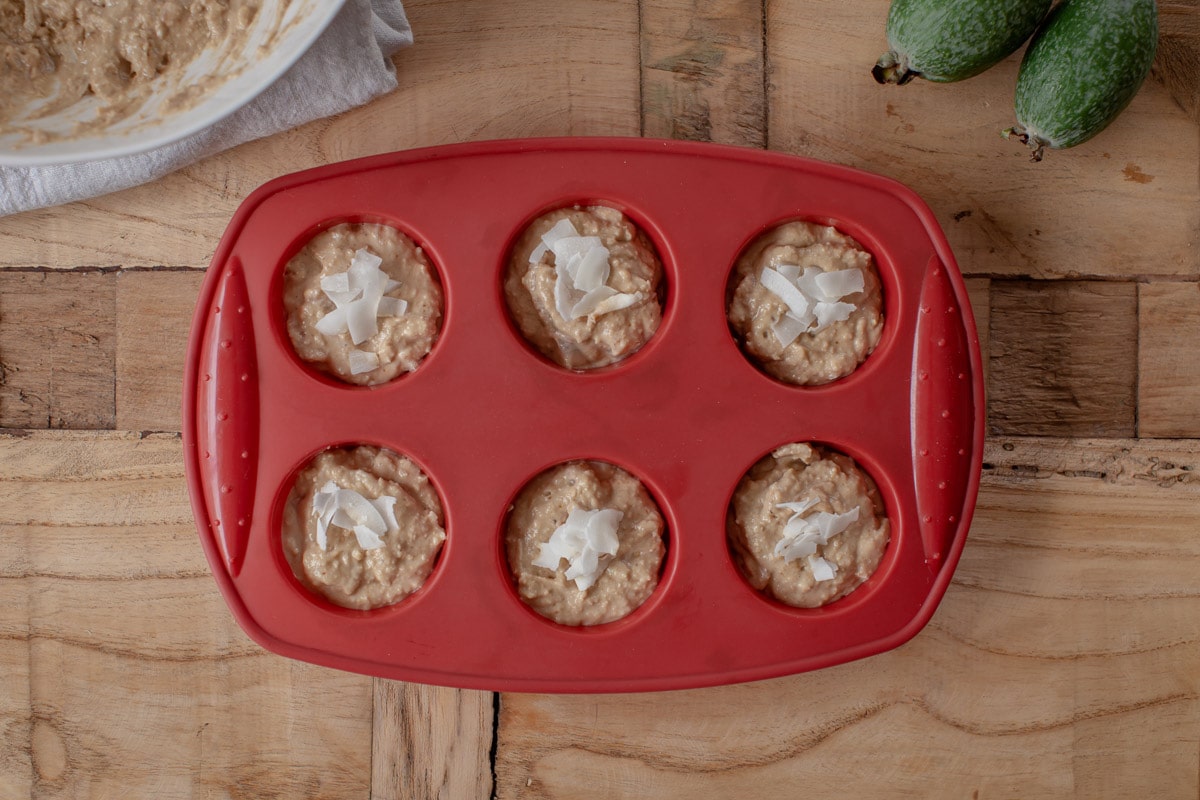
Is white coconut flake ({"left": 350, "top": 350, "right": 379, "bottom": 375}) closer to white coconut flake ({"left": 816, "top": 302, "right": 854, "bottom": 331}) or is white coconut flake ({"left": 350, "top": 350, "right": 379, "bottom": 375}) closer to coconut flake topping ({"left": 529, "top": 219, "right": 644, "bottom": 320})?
coconut flake topping ({"left": 529, "top": 219, "right": 644, "bottom": 320})

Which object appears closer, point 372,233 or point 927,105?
point 372,233

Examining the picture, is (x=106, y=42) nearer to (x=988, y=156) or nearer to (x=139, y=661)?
(x=139, y=661)

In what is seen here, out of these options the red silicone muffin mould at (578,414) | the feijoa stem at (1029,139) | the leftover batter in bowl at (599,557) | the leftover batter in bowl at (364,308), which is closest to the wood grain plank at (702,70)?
the red silicone muffin mould at (578,414)

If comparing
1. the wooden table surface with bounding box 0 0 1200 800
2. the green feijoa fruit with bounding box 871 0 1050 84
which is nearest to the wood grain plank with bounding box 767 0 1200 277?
the wooden table surface with bounding box 0 0 1200 800

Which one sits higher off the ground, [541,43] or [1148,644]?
[541,43]

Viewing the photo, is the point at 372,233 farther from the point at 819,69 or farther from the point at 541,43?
the point at 819,69

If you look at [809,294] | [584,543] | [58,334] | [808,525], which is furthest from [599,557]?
[58,334]

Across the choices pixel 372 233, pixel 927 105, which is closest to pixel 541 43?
pixel 372 233

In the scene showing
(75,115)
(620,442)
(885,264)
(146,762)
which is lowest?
(146,762)
